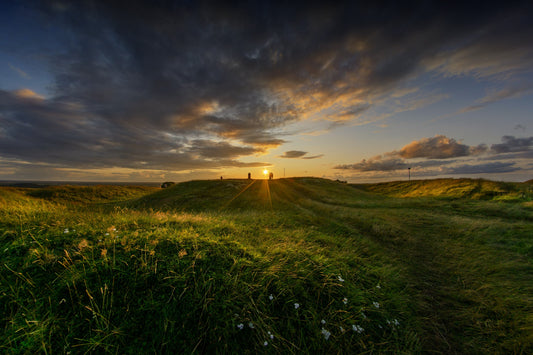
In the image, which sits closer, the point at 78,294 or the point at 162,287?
the point at 78,294

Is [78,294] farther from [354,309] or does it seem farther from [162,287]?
[354,309]

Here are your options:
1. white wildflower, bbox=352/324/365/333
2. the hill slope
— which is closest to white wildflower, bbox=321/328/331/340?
white wildflower, bbox=352/324/365/333

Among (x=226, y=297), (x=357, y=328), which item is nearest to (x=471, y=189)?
(x=357, y=328)

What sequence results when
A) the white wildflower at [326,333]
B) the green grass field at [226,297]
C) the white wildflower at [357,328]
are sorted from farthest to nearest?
the white wildflower at [357,328] → the white wildflower at [326,333] → the green grass field at [226,297]

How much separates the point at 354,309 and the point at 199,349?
3.23 metres

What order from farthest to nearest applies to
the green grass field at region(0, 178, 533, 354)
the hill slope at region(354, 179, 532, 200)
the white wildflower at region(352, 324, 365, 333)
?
the hill slope at region(354, 179, 532, 200)
the white wildflower at region(352, 324, 365, 333)
the green grass field at region(0, 178, 533, 354)

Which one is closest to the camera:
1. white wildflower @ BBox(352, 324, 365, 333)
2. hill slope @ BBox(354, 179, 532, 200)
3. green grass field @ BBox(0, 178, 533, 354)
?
green grass field @ BBox(0, 178, 533, 354)

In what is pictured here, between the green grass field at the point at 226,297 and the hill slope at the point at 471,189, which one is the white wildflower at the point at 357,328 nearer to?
the green grass field at the point at 226,297

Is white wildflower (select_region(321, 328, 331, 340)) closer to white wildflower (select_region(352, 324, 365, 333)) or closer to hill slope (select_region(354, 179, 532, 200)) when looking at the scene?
white wildflower (select_region(352, 324, 365, 333))

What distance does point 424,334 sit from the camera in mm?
4352

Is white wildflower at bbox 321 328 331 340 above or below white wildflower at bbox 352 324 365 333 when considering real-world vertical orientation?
above

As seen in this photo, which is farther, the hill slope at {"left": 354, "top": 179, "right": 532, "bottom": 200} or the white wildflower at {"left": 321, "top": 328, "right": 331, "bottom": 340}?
the hill slope at {"left": 354, "top": 179, "right": 532, "bottom": 200}

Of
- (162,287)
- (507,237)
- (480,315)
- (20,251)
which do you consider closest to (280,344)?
(162,287)

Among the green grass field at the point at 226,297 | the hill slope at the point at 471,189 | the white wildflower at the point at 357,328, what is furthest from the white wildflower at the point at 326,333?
the hill slope at the point at 471,189
